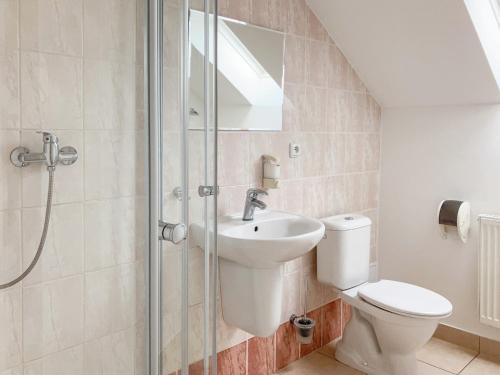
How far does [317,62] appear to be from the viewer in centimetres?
258

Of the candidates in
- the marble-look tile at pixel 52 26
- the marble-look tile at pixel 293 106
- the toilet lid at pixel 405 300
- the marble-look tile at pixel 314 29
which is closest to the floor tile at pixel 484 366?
the toilet lid at pixel 405 300

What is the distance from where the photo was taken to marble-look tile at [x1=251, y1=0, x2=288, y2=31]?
7.30 feet

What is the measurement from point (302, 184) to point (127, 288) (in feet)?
5.17

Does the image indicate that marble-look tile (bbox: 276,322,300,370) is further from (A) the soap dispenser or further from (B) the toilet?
(A) the soap dispenser

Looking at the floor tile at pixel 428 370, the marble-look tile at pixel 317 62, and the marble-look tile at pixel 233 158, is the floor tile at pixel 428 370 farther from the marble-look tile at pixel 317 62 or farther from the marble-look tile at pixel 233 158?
the marble-look tile at pixel 317 62

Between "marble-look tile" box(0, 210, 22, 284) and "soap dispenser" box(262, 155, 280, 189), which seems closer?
"marble-look tile" box(0, 210, 22, 284)

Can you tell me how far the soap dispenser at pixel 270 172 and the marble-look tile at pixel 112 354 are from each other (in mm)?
1266

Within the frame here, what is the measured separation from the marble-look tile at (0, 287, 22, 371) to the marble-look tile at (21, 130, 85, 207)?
8.6 inches

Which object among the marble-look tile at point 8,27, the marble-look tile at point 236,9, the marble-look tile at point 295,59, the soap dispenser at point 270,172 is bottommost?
the soap dispenser at point 270,172

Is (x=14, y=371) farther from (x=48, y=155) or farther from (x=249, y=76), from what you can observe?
(x=249, y=76)

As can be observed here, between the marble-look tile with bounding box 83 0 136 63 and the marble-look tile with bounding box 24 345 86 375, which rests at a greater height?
the marble-look tile with bounding box 83 0 136 63

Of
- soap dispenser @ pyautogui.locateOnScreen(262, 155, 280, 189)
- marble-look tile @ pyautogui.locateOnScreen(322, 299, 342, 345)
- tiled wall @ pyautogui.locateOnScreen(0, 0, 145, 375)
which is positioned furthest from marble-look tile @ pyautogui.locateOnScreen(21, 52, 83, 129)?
marble-look tile @ pyautogui.locateOnScreen(322, 299, 342, 345)

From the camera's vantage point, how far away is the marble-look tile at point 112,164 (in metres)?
1.06

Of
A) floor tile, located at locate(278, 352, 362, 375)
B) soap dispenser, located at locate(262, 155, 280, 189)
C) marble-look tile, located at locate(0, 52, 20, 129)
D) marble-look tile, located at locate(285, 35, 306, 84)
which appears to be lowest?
floor tile, located at locate(278, 352, 362, 375)
